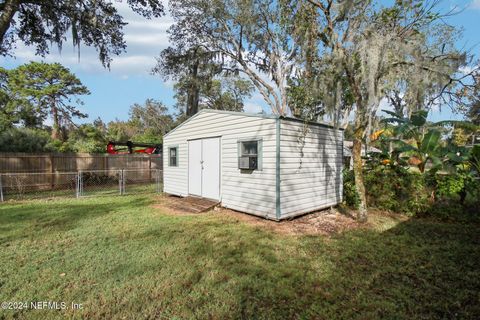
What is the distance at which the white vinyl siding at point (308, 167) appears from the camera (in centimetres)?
534

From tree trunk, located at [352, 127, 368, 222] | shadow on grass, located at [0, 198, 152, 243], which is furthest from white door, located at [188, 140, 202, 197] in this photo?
tree trunk, located at [352, 127, 368, 222]

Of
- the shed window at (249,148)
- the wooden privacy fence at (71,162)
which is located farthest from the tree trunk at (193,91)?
the shed window at (249,148)

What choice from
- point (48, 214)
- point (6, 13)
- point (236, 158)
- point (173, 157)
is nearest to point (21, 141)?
point (6, 13)

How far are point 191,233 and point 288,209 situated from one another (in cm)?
219

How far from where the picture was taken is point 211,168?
22.7 ft

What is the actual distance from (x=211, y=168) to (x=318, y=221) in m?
3.17

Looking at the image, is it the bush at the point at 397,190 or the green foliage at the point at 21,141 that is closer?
the bush at the point at 397,190

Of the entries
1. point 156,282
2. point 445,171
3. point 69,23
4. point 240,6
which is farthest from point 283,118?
point 240,6

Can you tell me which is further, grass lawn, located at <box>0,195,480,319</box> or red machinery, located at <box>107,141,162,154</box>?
red machinery, located at <box>107,141,162,154</box>

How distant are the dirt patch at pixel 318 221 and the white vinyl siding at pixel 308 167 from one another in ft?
0.73

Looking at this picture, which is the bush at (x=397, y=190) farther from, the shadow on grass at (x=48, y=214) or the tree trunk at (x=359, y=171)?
the shadow on grass at (x=48, y=214)

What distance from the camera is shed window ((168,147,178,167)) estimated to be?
8500mm

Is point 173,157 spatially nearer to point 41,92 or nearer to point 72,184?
point 72,184

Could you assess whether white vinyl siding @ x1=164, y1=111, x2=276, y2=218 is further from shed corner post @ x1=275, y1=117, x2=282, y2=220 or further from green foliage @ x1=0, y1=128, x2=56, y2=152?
green foliage @ x1=0, y1=128, x2=56, y2=152
